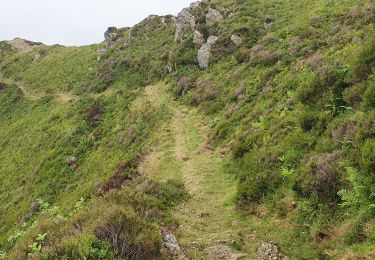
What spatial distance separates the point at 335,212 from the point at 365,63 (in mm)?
6826

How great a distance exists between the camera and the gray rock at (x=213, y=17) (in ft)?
136

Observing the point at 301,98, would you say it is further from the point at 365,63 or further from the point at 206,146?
the point at 206,146

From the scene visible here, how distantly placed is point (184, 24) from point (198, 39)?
6.17m

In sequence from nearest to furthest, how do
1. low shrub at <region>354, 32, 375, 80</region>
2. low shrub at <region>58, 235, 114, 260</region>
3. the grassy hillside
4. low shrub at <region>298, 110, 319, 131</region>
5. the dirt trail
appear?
low shrub at <region>58, 235, 114, 260</region>
the grassy hillside
the dirt trail
low shrub at <region>354, 32, 375, 80</region>
low shrub at <region>298, 110, 319, 131</region>

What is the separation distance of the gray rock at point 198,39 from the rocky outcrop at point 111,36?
22254mm

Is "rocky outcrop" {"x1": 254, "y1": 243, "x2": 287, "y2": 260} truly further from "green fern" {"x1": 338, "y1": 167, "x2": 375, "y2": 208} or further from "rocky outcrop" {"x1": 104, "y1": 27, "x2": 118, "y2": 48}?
"rocky outcrop" {"x1": 104, "y1": 27, "x2": 118, "y2": 48}

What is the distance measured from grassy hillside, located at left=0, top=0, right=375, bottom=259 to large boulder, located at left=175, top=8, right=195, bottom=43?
1340 millimetres

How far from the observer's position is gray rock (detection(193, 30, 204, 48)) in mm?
39656

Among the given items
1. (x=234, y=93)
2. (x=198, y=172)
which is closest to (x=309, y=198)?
(x=198, y=172)

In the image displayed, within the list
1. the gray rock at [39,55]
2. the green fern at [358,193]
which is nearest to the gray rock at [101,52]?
the gray rock at [39,55]

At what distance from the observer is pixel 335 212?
11156 mm

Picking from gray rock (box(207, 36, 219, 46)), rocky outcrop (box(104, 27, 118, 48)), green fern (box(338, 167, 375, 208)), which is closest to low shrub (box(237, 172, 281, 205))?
green fern (box(338, 167, 375, 208))

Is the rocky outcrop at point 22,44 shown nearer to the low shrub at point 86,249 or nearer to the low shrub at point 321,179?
the low shrub at point 321,179

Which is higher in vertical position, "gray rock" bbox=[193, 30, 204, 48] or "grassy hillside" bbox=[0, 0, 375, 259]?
"gray rock" bbox=[193, 30, 204, 48]
